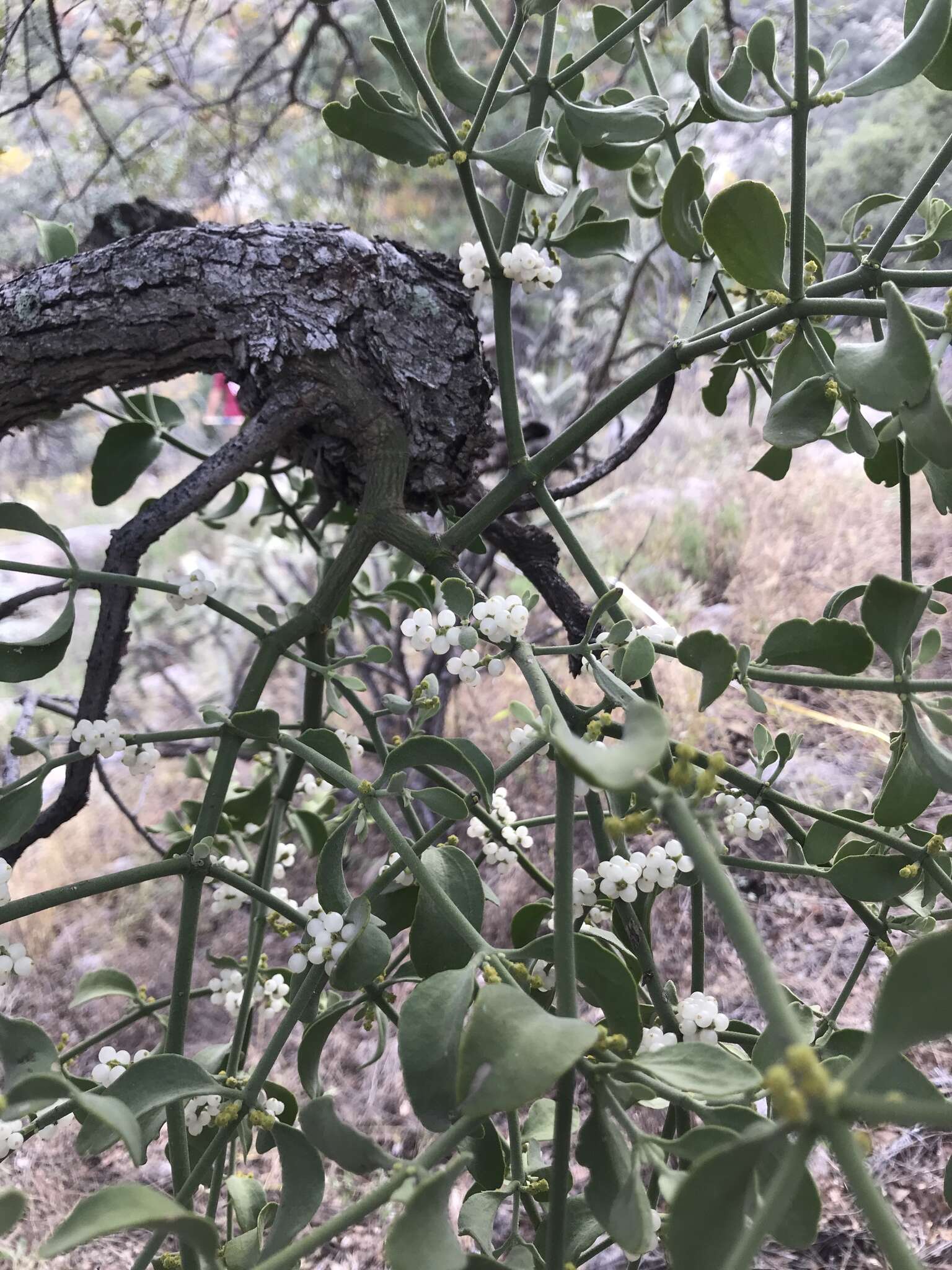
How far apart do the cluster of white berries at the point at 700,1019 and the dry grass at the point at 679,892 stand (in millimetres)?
162

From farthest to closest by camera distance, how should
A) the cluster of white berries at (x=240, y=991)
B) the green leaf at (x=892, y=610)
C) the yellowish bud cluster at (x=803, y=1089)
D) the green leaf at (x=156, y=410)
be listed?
the green leaf at (x=156, y=410), the cluster of white berries at (x=240, y=991), the green leaf at (x=892, y=610), the yellowish bud cluster at (x=803, y=1089)

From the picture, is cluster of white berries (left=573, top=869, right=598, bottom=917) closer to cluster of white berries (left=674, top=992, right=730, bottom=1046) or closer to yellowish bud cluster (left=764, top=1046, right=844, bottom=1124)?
cluster of white berries (left=674, top=992, right=730, bottom=1046)

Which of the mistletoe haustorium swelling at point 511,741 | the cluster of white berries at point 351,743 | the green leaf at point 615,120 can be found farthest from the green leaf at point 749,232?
the cluster of white berries at point 351,743

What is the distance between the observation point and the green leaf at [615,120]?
35 centimetres

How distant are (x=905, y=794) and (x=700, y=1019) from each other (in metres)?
0.12

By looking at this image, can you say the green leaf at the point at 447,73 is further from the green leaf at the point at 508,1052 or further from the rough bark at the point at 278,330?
the green leaf at the point at 508,1052

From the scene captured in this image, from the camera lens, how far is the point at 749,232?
0.28m

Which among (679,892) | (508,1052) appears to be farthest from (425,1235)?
(679,892)

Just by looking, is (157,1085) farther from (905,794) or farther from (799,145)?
(799,145)

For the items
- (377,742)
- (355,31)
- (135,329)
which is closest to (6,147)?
(135,329)

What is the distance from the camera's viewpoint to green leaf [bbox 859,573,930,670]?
258mm

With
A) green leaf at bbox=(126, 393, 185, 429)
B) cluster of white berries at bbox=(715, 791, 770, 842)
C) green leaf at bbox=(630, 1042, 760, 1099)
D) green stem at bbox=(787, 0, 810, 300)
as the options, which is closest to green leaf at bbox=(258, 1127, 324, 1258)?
green leaf at bbox=(630, 1042, 760, 1099)

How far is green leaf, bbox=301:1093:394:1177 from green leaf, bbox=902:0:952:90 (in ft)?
1.48

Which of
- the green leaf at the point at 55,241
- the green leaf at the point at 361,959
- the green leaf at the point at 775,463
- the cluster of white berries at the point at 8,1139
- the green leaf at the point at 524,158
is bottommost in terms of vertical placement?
the cluster of white berries at the point at 8,1139
